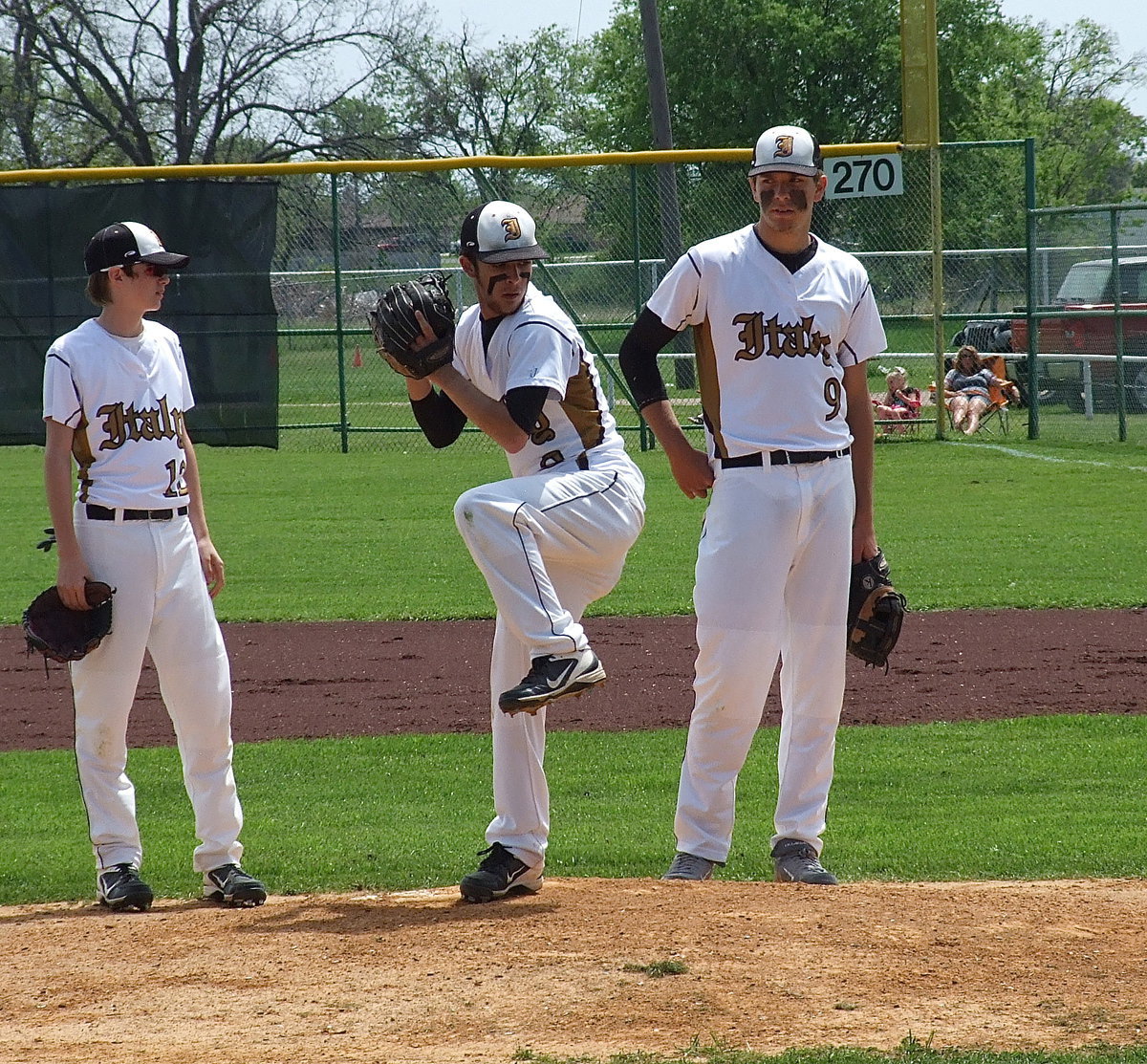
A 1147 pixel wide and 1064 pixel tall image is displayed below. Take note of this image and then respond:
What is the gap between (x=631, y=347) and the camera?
15.8 ft

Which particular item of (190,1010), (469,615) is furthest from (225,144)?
(190,1010)

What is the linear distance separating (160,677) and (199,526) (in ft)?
1.67

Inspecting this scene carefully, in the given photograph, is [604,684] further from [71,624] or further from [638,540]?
[638,540]

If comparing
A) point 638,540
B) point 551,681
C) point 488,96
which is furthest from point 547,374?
point 488,96

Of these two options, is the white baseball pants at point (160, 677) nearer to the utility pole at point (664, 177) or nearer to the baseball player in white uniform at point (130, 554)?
the baseball player in white uniform at point (130, 554)

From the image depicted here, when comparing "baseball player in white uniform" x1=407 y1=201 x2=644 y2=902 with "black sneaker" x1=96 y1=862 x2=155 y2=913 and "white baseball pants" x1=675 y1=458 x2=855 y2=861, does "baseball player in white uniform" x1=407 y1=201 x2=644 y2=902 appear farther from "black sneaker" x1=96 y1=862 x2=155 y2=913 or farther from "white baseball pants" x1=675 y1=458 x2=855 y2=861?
"black sneaker" x1=96 y1=862 x2=155 y2=913

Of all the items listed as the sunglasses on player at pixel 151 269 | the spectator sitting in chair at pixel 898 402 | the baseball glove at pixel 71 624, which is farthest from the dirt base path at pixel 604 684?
the spectator sitting in chair at pixel 898 402

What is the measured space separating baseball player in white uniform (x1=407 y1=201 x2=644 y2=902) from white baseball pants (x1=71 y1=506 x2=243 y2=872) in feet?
2.72

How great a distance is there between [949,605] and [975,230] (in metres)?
13.7

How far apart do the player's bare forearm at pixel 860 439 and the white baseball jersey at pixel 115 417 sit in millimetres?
2044

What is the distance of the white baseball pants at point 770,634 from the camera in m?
4.50

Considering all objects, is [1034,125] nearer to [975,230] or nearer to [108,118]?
[108,118]

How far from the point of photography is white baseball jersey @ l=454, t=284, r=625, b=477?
168 inches

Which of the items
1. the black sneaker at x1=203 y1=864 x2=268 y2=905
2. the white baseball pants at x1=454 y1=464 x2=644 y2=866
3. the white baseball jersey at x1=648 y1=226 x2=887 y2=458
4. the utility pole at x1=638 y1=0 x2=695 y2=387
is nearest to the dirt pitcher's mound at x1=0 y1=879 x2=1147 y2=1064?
the black sneaker at x1=203 y1=864 x2=268 y2=905
